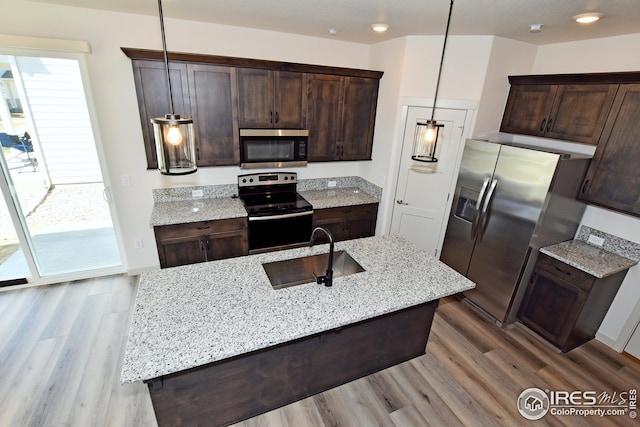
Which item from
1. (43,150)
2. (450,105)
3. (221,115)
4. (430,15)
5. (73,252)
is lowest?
(73,252)

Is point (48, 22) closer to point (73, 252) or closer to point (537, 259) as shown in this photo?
point (73, 252)

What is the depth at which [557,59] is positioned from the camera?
309 cm

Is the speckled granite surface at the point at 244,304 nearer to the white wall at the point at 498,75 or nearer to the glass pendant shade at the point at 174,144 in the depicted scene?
the glass pendant shade at the point at 174,144

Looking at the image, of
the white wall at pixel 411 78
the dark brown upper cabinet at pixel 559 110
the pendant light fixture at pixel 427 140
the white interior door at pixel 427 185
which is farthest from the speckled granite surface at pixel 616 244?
the pendant light fixture at pixel 427 140

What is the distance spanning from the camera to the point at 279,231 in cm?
348

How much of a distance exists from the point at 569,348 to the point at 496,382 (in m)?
0.98

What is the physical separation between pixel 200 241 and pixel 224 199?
0.68 meters

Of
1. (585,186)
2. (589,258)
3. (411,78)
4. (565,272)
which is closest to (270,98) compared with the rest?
(411,78)

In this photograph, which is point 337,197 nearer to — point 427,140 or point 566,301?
point 427,140

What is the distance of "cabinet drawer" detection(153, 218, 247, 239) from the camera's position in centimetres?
302

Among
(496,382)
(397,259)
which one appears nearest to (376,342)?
(397,259)

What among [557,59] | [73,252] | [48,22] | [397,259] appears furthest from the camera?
[73,252]

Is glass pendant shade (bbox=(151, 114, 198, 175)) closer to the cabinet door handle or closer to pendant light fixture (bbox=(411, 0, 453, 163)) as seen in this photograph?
pendant light fixture (bbox=(411, 0, 453, 163))

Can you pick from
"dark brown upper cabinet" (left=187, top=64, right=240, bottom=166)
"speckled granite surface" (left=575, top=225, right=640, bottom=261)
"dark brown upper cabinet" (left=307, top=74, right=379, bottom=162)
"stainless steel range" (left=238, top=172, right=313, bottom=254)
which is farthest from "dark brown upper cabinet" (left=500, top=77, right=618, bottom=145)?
"dark brown upper cabinet" (left=187, top=64, right=240, bottom=166)
